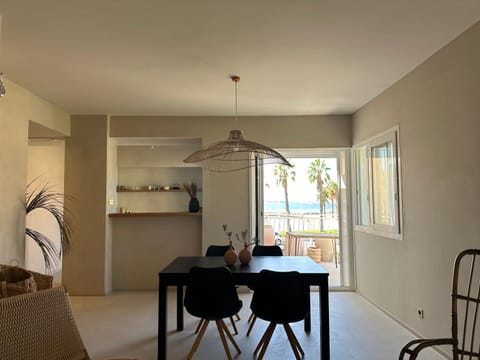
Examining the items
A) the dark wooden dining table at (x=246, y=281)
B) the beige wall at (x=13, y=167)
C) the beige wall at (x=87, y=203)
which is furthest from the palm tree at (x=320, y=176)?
the beige wall at (x=13, y=167)

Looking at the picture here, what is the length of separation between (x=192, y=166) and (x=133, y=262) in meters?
1.69

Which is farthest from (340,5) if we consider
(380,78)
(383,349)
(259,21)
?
(383,349)

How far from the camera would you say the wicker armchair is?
4.87ft

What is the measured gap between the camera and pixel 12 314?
4.97 ft

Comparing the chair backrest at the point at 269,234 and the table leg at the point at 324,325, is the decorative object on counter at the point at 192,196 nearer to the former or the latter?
the chair backrest at the point at 269,234

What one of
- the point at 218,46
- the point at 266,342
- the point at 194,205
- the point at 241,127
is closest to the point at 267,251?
the point at 266,342

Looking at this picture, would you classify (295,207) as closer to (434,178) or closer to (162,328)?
(434,178)

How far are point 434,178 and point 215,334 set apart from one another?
8.22 ft

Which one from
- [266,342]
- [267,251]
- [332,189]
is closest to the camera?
[266,342]

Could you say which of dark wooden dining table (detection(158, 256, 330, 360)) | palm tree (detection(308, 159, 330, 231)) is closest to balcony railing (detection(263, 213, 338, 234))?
palm tree (detection(308, 159, 330, 231))

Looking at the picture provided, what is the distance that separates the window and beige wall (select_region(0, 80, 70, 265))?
159 inches

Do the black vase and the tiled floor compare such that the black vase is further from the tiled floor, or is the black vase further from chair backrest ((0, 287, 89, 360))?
chair backrest ((0, 287, 89, 360))

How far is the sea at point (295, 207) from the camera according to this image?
5145 millimetres

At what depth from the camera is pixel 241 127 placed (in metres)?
4.97
